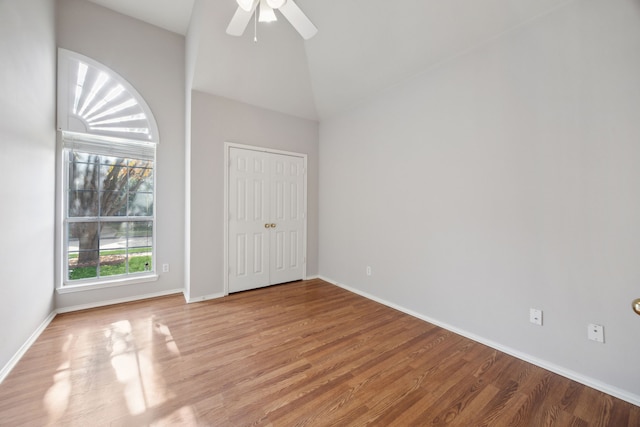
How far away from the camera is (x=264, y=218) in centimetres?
379

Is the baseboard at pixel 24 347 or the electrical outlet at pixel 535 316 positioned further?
the electrical outlet at pixel 535 316

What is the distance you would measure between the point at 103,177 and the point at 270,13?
2.90m

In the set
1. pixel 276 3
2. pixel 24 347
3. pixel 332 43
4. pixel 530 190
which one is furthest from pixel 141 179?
pixel 530 190

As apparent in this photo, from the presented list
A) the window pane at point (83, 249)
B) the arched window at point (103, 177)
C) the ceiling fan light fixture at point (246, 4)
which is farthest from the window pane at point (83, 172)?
the ceiling fan light fixture at point (246, 4)

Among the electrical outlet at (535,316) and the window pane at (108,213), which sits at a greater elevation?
the window pane at (108,213)

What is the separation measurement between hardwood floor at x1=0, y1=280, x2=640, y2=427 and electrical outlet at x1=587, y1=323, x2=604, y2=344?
36cm

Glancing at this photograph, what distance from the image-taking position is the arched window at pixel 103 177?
113 inches

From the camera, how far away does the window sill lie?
9.40 feet

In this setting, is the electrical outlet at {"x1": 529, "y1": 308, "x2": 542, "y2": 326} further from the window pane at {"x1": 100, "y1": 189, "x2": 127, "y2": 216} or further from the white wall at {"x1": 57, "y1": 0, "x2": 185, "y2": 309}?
the window pane at {"x1": 100, "y1": 189, "x2": 127, "y2": 216}

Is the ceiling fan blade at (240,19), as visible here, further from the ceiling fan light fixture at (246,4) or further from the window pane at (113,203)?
the window pane at (113,203)

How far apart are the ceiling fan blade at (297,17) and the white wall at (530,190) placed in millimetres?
1541

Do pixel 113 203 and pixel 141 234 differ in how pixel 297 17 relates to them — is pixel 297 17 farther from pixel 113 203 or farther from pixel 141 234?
pixel 141 234

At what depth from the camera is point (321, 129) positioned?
4.30 meters

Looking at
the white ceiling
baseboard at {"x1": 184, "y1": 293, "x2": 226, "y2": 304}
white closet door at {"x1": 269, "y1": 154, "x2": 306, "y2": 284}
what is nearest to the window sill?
baseboard at {"x1": 184, "y1": 293, "x2": 226, "y2": 304}
